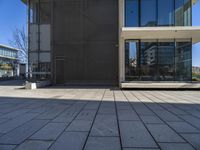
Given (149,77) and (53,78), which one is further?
(53,78)

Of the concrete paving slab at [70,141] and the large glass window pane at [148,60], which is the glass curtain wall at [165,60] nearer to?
the large glass window pane at [148,60]

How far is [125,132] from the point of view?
18.0 feet

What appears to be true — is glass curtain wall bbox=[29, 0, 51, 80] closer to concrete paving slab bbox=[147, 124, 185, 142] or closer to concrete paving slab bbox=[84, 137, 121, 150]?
concrete paving slab bbox=[147, 124, 185, 142]

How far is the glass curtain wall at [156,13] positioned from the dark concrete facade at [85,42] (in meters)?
4.22

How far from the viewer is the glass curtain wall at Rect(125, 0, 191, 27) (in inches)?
715

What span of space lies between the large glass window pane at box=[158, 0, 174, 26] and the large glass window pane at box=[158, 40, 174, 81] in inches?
58.0

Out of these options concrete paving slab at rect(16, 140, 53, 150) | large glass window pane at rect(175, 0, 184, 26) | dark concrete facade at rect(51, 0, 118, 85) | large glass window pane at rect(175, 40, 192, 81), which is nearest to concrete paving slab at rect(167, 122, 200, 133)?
concrete paving slab at rect(16, 140, 53, 150)

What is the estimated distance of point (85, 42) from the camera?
22.7 m

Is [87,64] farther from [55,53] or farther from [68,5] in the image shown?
[68,5]

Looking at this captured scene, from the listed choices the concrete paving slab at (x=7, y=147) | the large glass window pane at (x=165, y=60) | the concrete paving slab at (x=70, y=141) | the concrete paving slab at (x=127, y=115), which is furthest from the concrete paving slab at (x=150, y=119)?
the large glass window pane at (x=165, y=60)

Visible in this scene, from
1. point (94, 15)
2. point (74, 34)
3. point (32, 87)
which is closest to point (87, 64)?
point (74, 34)

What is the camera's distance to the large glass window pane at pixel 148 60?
17703 millimetres

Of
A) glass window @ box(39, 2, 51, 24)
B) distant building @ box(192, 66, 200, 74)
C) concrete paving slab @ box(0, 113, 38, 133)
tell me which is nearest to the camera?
concrete paving slab @ box(0, 113, 38, 133)

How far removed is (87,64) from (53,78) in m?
3.55
